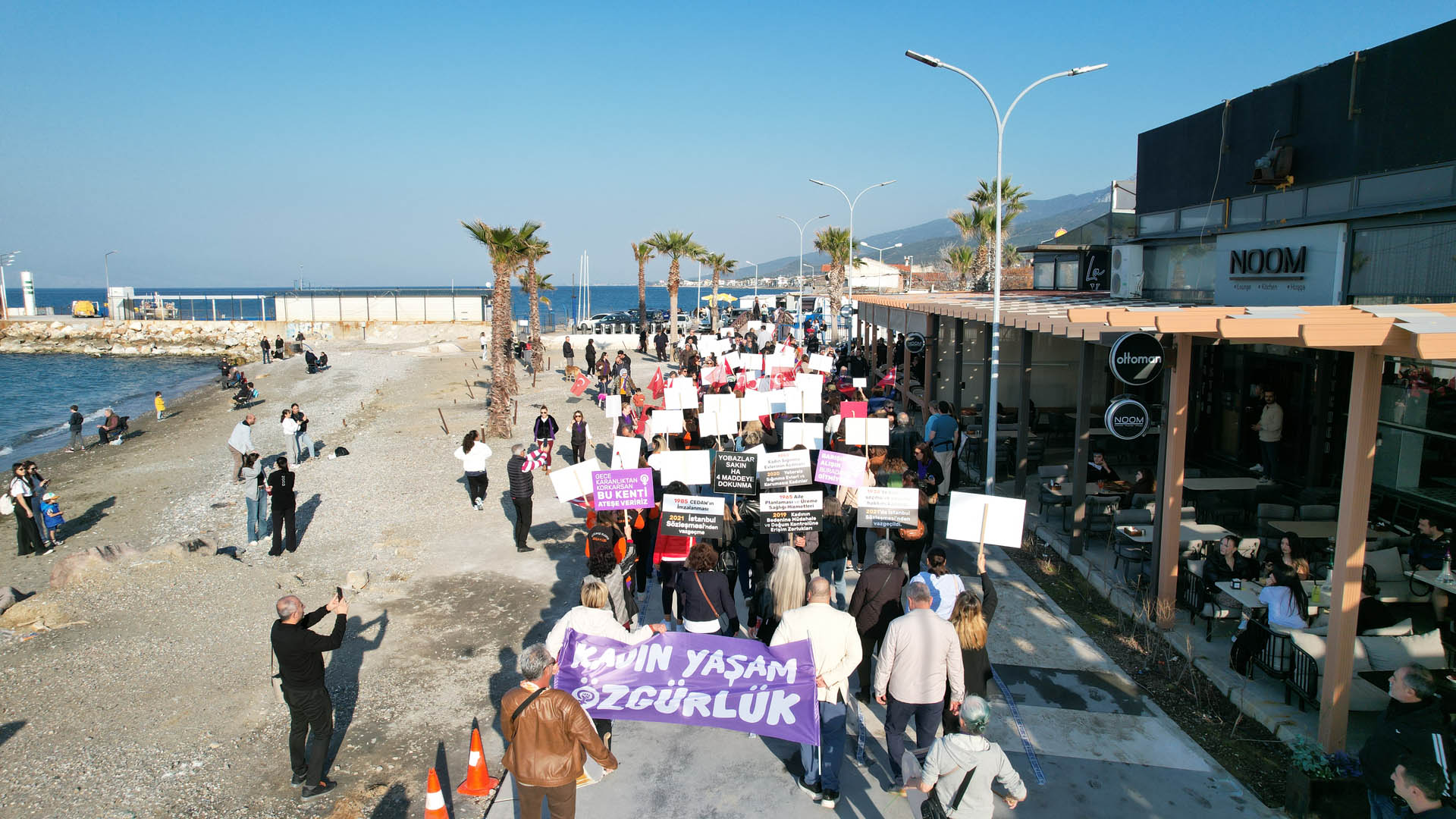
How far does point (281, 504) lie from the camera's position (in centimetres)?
1242

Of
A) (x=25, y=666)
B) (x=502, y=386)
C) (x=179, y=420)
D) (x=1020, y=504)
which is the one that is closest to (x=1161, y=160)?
(x=1020, y=504)

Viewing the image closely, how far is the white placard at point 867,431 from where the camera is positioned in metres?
13.1

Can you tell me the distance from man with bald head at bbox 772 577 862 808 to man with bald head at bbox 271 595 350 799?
3516mm

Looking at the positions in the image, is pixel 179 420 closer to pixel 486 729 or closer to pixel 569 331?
pixel 569 331

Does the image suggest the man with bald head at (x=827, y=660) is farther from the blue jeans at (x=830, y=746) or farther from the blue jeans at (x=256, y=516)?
the blue jeans at (x=256, y=516)

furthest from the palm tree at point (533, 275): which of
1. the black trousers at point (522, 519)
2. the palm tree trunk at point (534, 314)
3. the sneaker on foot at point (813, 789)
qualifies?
the sneaker on foot at point (813, 789)

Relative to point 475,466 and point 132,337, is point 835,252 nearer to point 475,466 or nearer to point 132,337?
point 475,466

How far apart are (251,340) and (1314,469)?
252ft

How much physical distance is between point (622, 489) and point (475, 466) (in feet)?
19.9

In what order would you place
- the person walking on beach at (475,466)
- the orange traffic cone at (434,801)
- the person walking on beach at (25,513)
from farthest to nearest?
the person walking on beach at (475,466) < the person walking on beach at (25,513) < the orange traffic cone at (434,801)

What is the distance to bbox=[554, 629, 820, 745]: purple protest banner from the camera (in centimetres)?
591

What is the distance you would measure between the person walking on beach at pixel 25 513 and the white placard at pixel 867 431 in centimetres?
1431

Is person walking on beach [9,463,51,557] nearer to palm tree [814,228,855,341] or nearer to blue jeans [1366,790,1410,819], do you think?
blue jeans [1366,790,1410,819]

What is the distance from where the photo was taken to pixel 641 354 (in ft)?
146
